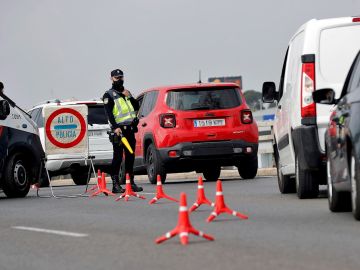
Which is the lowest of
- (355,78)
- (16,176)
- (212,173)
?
(212,173)

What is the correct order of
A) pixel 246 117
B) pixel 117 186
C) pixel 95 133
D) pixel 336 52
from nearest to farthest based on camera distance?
pixel 336 52 < pixel 117 186 < pixel 246 117 < pixel 95 133

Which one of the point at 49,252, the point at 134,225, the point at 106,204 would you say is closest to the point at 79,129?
the point at 106,204

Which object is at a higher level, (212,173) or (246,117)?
(246,117)

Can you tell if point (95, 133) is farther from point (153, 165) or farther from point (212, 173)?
point (153, 165)

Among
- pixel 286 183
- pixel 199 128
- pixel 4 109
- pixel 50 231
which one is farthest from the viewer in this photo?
pixel 199 128

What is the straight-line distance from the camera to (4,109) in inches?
737

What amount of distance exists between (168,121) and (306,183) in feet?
24.2

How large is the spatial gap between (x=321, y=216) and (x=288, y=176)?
4.68 meters

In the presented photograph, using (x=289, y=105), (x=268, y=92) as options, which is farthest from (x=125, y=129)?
(x=289, y=105)

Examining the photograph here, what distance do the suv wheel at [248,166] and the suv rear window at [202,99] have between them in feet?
3.95

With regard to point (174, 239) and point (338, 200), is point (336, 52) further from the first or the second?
point (174, 239)

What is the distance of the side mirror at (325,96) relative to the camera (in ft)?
40.9

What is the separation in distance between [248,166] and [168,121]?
7.67 ft

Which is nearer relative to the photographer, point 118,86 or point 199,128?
point 118,86
